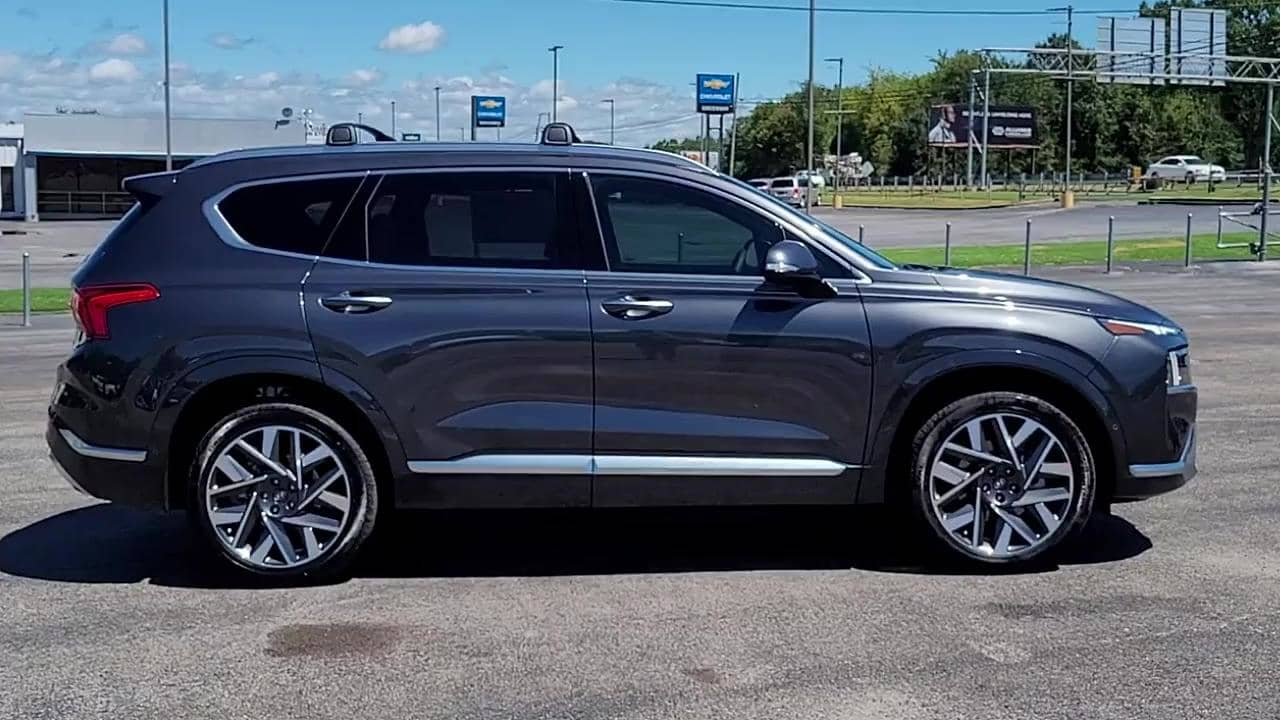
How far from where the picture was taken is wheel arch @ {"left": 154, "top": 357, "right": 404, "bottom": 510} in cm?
592

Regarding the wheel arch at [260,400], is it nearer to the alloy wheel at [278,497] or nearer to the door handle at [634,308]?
the alloy wheel at [278,497]

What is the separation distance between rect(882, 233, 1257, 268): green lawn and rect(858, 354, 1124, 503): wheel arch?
23.1 meters

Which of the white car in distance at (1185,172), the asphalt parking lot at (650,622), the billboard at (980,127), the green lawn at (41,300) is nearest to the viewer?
the asphalt parking lot at (650,622)

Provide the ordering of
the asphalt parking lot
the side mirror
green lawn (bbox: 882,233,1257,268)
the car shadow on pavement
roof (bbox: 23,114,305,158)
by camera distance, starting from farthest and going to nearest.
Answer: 1. roof (bbox: 23,114,305,158)
2. green lawn (bbox: 882,233,1257,268)
3. the car shadow on pavement
4. the side mirror
5. the asphalt parking lot

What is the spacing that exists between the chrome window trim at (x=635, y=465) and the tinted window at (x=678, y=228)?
0.83 m

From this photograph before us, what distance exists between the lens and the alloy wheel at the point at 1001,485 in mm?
6152

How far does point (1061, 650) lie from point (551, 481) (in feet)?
7.15

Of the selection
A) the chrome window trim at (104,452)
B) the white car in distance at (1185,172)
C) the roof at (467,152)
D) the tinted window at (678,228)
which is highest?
the white car in distance at (1185,172)

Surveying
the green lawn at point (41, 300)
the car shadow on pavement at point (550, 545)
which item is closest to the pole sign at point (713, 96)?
the green lawn at point (41, 300)

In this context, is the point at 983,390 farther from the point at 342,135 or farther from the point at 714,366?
the point at 342,135

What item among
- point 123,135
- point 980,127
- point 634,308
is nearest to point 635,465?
point 634,308

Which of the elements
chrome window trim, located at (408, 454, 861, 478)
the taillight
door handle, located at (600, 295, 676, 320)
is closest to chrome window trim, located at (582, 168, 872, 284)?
door handle, located at (600, 295, 676, 320)

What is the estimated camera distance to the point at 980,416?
6133 mm

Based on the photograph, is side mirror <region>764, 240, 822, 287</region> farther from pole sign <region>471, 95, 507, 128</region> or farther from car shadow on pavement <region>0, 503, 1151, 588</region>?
pole sign <region>471, 95, 507, 128</region>
